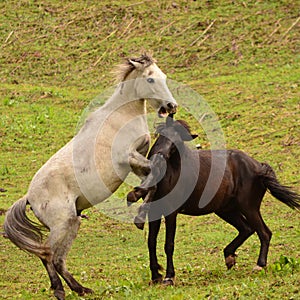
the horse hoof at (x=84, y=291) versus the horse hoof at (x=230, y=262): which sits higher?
the horse hoof at (x=84, y=291)

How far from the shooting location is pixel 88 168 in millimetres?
8492

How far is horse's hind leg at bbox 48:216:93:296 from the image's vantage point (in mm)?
8242

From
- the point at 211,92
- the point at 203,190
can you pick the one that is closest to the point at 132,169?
the point at 203,190

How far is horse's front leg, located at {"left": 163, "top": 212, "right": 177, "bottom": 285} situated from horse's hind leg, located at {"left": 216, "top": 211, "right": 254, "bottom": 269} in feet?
3.21

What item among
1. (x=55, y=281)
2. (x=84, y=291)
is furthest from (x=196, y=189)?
(x=55, y=281)

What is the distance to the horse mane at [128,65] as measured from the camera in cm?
867

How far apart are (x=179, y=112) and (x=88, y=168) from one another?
10994 mm

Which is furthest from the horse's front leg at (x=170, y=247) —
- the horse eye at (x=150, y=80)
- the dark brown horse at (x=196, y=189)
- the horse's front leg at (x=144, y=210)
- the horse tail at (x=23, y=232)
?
the horse eye at (x=150, y=80)

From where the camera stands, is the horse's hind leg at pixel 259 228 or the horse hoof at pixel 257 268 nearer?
the horse hoof at pixel 257 268

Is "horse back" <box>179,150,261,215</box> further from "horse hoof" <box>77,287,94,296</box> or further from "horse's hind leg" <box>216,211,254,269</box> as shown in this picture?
"horse hoof" <box>77,287,94,296</box>

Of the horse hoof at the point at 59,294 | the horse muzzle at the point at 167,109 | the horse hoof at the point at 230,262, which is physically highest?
the horse muzzle at the point at 167,109

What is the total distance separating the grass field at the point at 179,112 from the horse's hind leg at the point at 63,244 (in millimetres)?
134

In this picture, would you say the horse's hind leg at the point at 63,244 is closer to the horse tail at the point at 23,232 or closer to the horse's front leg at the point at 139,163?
the horse tail at the point at 23,232

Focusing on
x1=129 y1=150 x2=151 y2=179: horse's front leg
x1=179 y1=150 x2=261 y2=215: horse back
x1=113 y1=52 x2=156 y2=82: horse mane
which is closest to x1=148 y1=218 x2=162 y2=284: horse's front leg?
x1=179 y1=150 x2=261 y2=215: horse back
